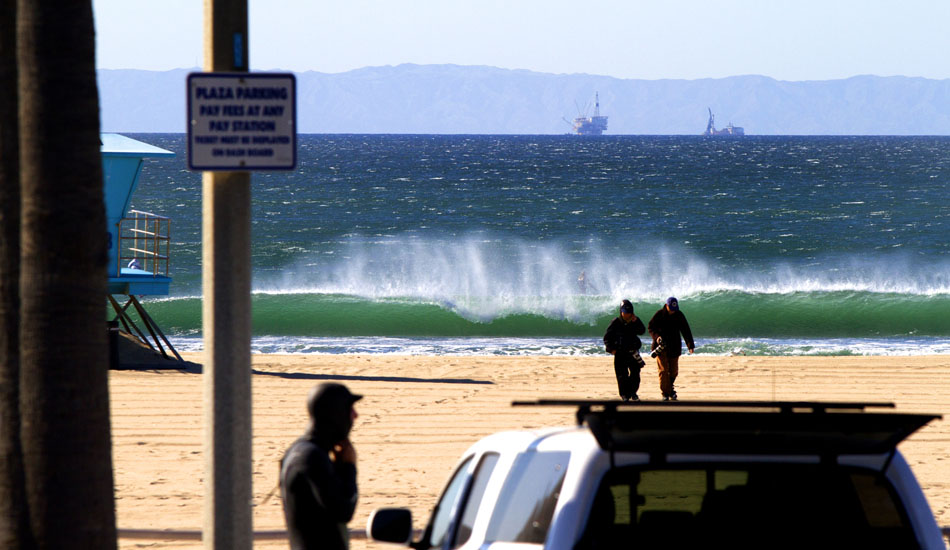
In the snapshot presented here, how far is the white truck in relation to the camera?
3.47 m

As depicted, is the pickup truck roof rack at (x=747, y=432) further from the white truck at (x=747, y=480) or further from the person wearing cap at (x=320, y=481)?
the person wearing cap at (x=320, y=481)

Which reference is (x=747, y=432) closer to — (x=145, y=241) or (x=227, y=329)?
(x=227, y=329)

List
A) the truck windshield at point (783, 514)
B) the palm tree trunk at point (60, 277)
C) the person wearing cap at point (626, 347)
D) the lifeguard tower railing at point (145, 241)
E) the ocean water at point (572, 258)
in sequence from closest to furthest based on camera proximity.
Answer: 1. the truck windshield at point (783, 514)
2. the palm tree trunk at point (60, 277)
3. the person wearing cap at point (626, 347)
4. the lifeguard tower railing at point (145, 241)
5. the ocean water at point (572, 258)

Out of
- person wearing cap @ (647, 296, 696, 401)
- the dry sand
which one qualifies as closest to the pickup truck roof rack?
the dry sand

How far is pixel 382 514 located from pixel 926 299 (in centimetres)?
3448

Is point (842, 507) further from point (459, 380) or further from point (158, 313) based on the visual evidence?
point (158, 313)

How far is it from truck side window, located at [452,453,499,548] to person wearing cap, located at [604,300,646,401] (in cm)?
1165

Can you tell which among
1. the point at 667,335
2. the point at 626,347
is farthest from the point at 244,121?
the point at 667,335

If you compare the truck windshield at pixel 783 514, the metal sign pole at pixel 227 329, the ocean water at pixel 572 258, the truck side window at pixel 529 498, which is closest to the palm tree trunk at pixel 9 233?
the metal sign pole at pixel 227 329

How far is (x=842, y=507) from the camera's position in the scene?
3713 mm

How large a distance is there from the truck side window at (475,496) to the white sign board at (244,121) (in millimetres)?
1542

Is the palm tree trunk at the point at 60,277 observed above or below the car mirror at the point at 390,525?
above

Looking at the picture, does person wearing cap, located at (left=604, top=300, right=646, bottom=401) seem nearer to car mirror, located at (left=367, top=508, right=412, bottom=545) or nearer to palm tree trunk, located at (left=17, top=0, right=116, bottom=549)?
palm tree trunk, located at (left=17, top=0, right=116, bottom=549)

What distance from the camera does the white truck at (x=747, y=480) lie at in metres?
3.47
